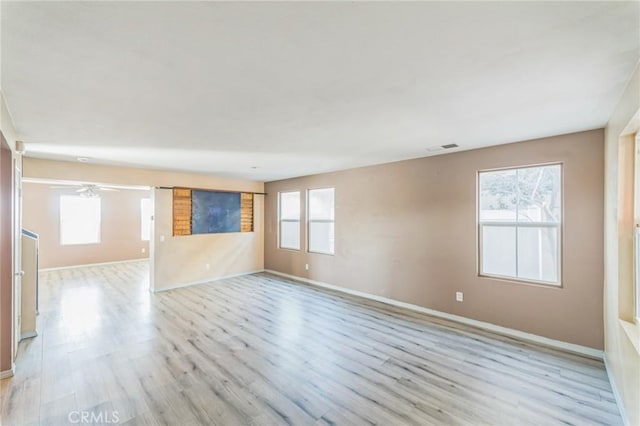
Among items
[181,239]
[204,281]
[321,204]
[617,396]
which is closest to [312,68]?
[617,396]

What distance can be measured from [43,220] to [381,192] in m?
8.71

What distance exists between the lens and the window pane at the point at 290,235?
264 inches

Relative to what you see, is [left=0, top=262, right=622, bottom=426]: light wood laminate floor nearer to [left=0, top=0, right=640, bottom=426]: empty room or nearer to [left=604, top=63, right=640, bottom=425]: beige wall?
[left=0, top=0, right=640, bottom=426]: empty room

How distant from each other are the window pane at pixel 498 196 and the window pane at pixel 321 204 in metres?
2.86

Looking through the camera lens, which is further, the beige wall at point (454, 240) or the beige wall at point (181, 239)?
the beige wall at point (181, 239)

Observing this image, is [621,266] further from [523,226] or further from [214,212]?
[214,212]

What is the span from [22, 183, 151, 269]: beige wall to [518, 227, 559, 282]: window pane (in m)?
9.82

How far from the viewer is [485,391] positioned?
2.42 m

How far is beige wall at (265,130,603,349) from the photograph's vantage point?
10.0 ft

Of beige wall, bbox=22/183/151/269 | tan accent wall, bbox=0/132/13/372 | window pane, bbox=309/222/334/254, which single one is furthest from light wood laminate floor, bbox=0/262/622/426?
beige wall, bbox=22/183/151/269

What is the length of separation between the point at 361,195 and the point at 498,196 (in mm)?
2245

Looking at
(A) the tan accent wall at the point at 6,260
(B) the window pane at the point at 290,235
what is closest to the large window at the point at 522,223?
(B) the window pane at the point at 290,235

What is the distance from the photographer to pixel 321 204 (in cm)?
618

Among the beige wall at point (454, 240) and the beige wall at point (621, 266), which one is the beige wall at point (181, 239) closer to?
the beige wall at point (454, 240)
